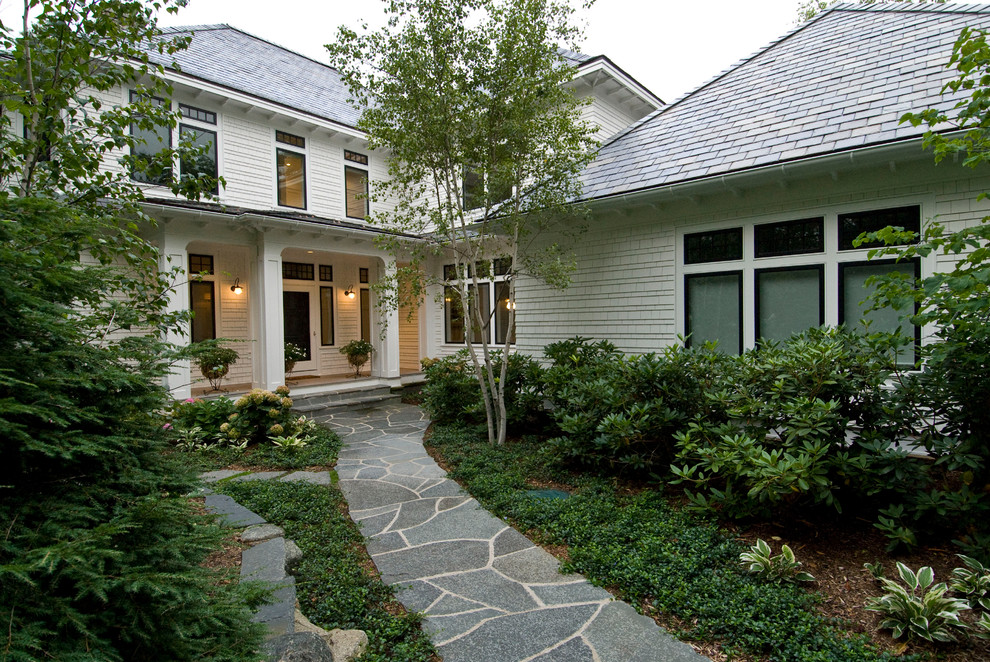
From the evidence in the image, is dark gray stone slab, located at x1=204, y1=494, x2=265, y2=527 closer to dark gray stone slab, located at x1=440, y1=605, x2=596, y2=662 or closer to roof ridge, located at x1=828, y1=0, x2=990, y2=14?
dark gray stone slab, located at x1=440, y1=605, x2=596, y2=662

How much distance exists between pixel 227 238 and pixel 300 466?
5634 millimetres

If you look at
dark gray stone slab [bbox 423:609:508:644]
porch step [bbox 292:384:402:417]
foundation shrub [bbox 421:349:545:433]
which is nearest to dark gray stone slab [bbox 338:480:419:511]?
dark gray stone slab [bbox 423:609:508:644]

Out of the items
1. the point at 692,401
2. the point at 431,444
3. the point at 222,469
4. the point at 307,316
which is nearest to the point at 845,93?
the point at 692,401

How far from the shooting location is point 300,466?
249 inches

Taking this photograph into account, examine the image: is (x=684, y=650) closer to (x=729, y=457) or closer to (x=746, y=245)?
(x=729, y=457)

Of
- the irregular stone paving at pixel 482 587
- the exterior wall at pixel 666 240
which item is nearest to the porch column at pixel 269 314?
the exterior wall at pixel 666 240

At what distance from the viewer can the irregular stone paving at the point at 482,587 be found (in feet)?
8.75

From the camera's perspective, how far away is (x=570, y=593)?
320 centimetres

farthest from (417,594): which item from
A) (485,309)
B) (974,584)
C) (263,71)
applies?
(263,71)

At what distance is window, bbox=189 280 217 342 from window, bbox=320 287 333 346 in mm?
2595

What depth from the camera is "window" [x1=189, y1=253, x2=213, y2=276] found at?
36.2 ft

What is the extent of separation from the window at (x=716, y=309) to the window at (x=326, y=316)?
369 inches

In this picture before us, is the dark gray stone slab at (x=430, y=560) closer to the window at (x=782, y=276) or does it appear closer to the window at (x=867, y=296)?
the window at (x=782, y=276)

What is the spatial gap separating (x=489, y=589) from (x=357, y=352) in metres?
9.69
